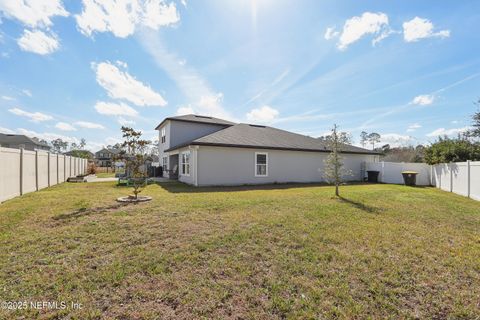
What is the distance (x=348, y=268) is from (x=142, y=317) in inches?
117

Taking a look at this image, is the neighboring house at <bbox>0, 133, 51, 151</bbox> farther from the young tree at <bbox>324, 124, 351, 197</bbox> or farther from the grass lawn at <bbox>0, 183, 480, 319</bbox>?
the young tree at <bbox>324, 124, 351, 197</bbox>

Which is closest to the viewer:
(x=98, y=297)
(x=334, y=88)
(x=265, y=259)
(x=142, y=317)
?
(x=142, y=317)

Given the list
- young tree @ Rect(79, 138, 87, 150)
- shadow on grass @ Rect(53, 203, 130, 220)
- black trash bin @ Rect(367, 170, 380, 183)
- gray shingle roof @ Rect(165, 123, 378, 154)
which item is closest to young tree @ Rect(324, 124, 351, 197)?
gray shingle roof @ Rect(165, 123, 378, 154)

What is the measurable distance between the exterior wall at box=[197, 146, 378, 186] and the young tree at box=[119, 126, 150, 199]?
4.71 meters

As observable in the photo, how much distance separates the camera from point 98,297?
107 inches

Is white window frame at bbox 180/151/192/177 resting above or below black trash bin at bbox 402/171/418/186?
above

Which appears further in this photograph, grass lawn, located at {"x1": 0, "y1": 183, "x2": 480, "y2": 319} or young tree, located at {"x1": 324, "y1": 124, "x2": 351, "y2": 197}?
young tree, located at {"x1": 324, "y1": 124, "x2": 351, "y2": 197}

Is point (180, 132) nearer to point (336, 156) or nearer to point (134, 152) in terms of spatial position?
point (134, 152)

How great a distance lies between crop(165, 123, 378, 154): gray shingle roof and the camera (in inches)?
544

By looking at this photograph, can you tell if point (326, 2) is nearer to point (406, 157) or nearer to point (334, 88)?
point (334, 88)

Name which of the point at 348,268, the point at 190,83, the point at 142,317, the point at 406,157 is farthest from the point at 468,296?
the point at 406,157

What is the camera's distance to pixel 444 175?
13258 millimetres

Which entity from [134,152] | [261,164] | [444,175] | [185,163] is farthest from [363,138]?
[134,152]

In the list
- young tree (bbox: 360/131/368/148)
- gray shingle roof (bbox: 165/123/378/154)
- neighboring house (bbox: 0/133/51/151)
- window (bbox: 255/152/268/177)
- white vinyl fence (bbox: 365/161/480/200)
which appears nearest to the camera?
white vinyl fence (bbox: 365/161/480/200)
